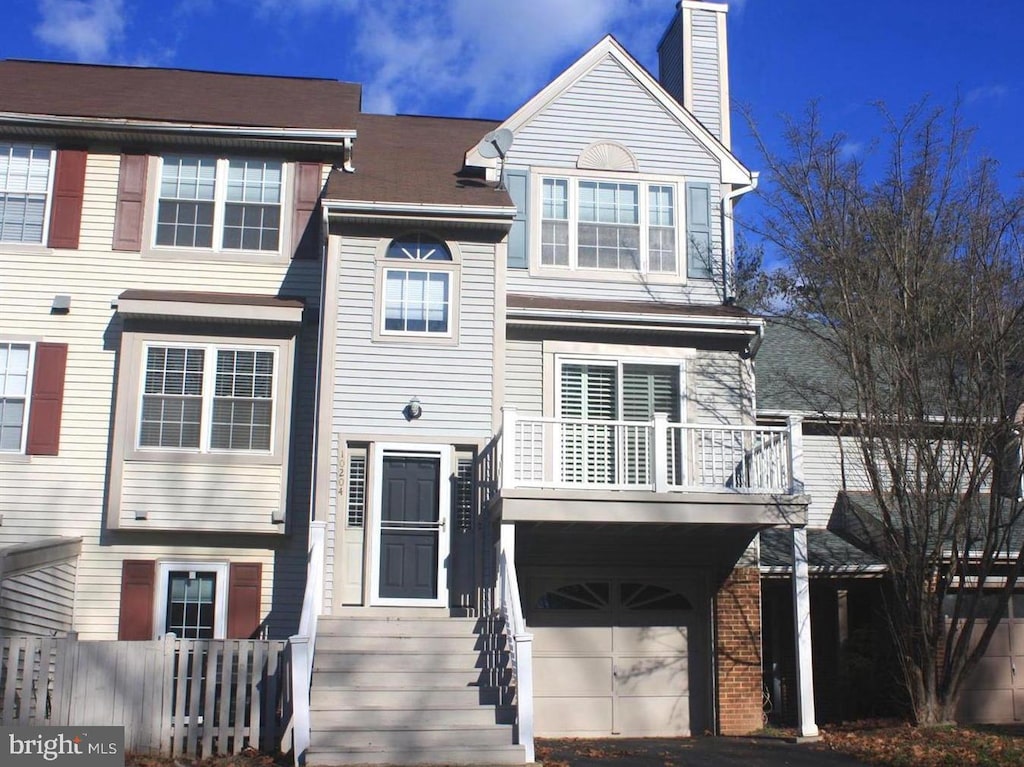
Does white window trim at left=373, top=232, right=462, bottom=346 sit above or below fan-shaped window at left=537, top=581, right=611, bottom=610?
above

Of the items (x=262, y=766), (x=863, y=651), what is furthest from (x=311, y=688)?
(x=863, y=651)

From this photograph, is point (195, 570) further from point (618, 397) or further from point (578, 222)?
point (578, 222)

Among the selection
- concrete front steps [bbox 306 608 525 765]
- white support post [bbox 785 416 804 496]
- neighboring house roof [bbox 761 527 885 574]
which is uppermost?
white support post [bbox 785 416 804 496]

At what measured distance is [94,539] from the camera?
14617 millimetres

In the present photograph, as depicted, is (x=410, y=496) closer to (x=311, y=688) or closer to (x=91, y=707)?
(x=311, y=688)

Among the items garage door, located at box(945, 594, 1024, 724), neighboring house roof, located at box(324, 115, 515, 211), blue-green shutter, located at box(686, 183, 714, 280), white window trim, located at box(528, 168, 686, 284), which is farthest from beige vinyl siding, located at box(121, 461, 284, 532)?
garage door, located at box(945, 594, 1024, 724)

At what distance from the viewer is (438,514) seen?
1430 centimetres

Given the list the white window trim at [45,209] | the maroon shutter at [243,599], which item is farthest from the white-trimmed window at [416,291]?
the white window trim at [45,209]

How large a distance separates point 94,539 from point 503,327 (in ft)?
19.6

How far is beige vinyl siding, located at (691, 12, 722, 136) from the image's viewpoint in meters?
18.3

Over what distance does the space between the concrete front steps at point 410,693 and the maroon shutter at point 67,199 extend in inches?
263

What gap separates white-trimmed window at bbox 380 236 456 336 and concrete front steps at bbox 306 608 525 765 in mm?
3802

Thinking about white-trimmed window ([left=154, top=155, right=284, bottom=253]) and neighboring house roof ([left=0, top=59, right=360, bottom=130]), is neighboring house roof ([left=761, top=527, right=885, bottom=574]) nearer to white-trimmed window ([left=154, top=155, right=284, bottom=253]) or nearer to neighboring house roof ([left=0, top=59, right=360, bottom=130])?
white-trimmed window ([left=154, top=155, right=284, bottom=253])

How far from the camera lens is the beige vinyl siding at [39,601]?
12.6 meters
